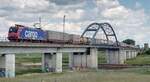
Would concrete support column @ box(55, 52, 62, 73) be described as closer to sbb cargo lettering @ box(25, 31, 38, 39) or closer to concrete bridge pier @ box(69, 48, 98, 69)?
sbb cargo lettering @ box(25, 31, 38, 39)

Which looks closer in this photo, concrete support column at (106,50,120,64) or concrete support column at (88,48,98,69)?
concrete support column at (88,48,98,69)

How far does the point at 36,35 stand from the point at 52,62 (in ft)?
37.3

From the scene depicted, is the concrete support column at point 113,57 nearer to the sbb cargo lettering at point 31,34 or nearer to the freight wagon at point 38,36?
the freight wagon at point 38,36

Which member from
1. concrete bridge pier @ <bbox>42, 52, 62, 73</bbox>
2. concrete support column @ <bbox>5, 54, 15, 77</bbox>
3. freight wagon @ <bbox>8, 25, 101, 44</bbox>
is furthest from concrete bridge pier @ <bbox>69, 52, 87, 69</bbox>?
concrete support column @ <bbox>5, 54, 15, 77</bbox>

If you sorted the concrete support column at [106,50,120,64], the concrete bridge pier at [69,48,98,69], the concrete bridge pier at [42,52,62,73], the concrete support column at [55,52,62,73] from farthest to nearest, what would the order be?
the concrete support column at [106,50,120,64], the concrete bridge pier at [69,48,98,69], the concrete bridge pier at [42,52,62,73], the concrete support column at [55,52,62,73]

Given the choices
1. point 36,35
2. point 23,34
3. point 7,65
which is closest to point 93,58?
point 36,35

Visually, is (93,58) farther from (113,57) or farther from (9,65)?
(9,65)

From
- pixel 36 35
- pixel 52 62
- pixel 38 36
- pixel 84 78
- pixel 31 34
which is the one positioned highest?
pixel 31 34

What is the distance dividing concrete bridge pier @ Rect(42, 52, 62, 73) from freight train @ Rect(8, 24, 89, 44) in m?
3.51

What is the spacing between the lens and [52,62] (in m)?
98.2

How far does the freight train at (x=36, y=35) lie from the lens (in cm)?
8144

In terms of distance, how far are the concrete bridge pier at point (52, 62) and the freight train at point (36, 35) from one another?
138 inches

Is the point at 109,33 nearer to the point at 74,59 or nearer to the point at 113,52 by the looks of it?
the point at 113,52

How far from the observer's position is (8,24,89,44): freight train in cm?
8144
